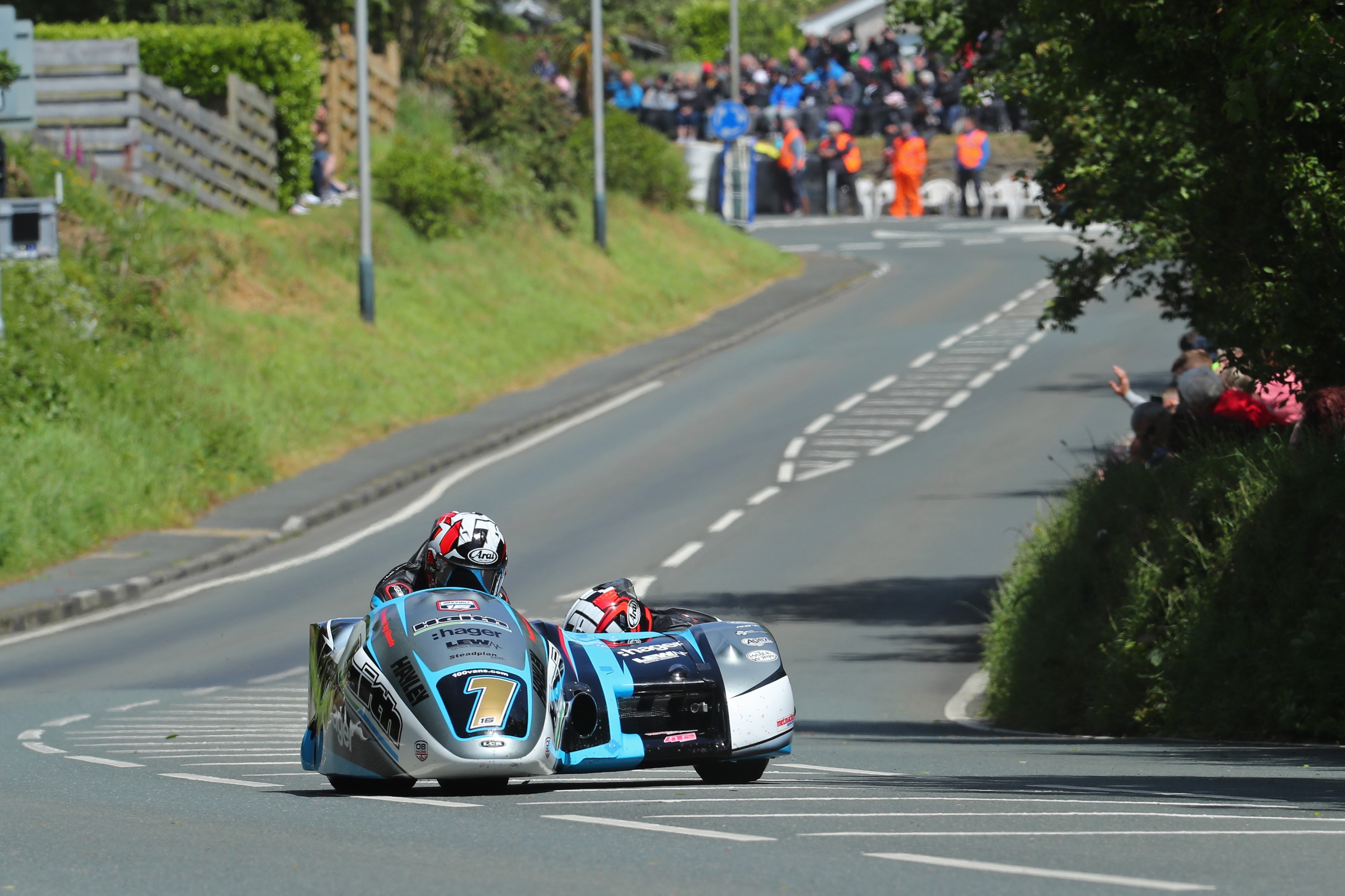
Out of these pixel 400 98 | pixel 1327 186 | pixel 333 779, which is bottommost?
pixel 333 779

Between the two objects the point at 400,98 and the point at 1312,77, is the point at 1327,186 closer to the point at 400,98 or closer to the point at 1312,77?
the point at 1312,77

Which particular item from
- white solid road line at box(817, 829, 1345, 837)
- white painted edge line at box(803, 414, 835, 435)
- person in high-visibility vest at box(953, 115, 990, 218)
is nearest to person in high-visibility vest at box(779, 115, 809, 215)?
person in high-visibility vest at box(953, 115, 990, 218)

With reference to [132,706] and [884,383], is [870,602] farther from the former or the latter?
[884,383]

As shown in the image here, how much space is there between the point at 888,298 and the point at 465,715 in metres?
36.7

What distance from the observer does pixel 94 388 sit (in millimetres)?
27766

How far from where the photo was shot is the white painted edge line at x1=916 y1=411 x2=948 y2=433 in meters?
31.7

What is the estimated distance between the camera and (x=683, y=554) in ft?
77.8

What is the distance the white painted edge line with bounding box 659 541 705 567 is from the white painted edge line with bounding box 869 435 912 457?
6313 mm

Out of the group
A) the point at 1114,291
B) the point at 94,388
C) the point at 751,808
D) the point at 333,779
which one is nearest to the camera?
the point at 751,808

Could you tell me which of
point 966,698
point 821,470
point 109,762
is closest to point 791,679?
point 966,698

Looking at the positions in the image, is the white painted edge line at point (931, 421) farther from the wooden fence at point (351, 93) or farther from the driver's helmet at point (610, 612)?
the driver's helmet at point (610, 612)

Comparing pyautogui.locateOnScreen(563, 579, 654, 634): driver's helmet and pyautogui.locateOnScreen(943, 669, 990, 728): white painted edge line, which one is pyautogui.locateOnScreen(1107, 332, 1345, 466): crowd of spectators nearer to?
pyautogui.locateOnScreen(943, 669, 990, 728): white painted edge line

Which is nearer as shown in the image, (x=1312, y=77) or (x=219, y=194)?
(x=1312, y=77)

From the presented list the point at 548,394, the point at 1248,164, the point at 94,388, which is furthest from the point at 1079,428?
the point at 1248,164
